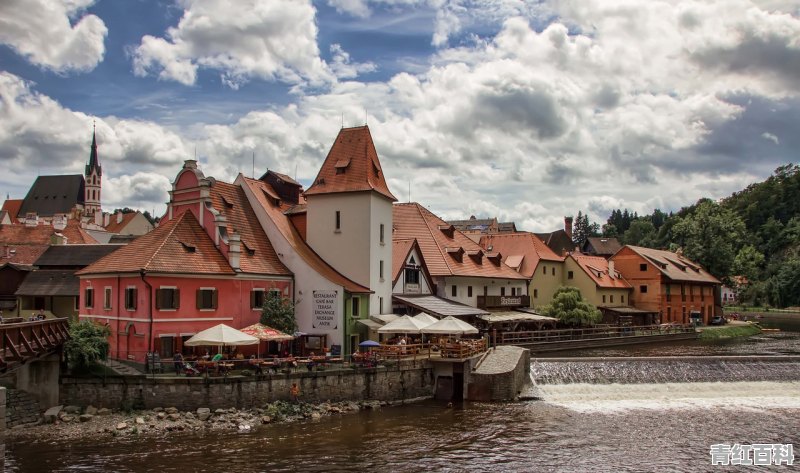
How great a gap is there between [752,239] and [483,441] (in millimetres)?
153892

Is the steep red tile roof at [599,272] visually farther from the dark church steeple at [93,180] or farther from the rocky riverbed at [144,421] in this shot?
the dark church steeple at [93,180]

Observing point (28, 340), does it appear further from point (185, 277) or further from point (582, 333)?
point (582, 333)

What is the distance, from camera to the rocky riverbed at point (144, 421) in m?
27.9

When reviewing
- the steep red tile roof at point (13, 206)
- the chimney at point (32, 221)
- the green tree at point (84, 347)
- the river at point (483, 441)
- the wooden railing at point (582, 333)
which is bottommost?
the river at point (483, 441)

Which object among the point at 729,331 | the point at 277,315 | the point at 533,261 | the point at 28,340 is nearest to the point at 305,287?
the point at 277,315

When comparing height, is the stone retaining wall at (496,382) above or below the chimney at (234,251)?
below

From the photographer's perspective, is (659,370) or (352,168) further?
(352,168)

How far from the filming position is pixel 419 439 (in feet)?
93.0

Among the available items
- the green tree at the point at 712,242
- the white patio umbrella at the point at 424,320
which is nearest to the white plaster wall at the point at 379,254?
the white patio umbrella at the point at 424,320

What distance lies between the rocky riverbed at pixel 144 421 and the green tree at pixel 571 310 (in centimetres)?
3681

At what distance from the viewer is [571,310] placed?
63719mm

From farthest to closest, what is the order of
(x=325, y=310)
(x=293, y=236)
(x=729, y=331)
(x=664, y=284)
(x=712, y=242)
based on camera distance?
1. (x=712, y=242)
2. (x=664, y=284)
3. (x=729, y=331)
4. (x=293, y=236)
5. (x=325, y=310)

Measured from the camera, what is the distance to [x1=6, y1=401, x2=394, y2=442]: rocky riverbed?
2792 cm

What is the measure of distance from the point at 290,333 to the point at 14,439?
15302mm
